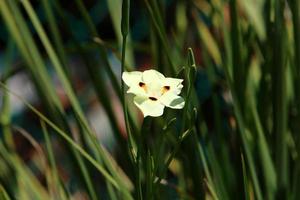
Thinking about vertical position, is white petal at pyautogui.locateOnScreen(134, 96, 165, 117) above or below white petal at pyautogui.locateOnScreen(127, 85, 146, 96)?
below

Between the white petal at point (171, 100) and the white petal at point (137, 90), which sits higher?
the white petal at point (137, 90)

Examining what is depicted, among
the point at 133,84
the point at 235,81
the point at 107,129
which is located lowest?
the point at 107,129

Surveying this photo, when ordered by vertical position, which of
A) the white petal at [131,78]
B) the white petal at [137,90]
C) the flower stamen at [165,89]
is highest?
the white petal at [131,78]

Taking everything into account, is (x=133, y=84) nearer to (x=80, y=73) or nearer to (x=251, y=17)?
(x=251, y=17)

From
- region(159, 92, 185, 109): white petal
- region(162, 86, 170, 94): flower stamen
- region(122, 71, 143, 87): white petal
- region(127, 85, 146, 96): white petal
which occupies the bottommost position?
region(159, 92, 185, 109): white petal

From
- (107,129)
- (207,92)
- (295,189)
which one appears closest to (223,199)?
(295,189)

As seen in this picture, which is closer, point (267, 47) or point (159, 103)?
point (159, 103)
